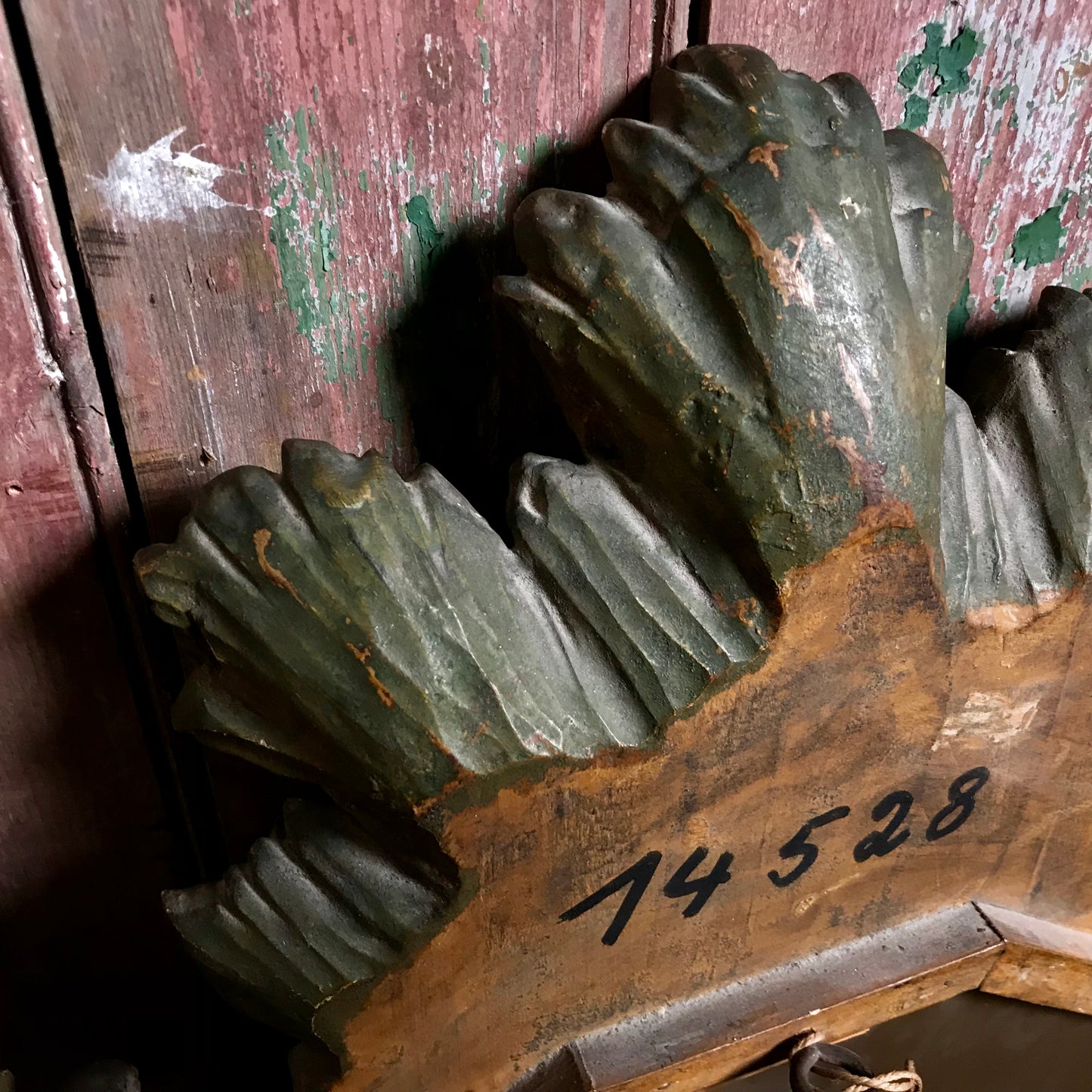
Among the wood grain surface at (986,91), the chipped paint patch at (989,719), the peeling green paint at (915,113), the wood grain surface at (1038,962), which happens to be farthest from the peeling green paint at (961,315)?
the wood grain surface at (1038,962)

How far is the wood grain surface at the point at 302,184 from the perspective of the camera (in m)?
0.44

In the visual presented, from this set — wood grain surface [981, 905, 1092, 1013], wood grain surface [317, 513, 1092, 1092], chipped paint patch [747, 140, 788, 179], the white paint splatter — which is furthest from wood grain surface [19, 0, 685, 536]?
wood grain surface [981, 905, 1092, 1013]

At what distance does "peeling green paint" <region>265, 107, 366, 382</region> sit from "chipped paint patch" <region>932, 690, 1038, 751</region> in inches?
17.4

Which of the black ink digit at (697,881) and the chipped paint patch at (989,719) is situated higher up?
the chipped paint patch at (989,719)

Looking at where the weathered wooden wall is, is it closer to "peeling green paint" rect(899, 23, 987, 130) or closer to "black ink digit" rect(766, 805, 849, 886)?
"peeling green paint" rect(899, 23, 987, 130)

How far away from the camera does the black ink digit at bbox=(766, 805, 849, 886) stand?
616 millimetres

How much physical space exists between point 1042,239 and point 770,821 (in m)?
0.43

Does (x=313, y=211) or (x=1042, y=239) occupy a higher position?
(x=313, y=211)

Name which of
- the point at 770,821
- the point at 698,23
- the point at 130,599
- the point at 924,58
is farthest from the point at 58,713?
the point at 924,58

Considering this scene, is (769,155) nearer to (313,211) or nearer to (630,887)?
(313,211)

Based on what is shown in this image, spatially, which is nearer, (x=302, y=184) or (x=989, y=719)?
(x=302, y=184)

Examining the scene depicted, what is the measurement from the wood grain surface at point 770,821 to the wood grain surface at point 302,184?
0.25 metres

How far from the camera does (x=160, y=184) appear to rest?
0.46 m

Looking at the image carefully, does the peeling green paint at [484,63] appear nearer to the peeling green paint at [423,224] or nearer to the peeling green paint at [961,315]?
the peeling green paint at [423,224]
